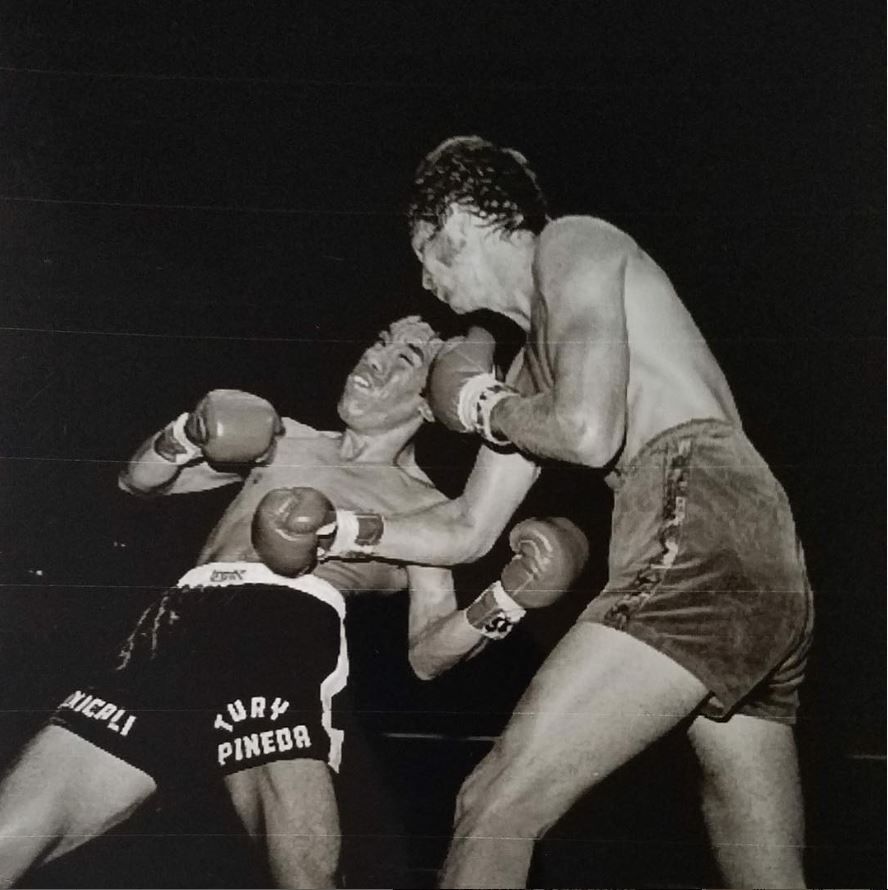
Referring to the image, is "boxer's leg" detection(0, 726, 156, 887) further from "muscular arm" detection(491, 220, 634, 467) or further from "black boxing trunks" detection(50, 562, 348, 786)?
"muscular arm" detection(491, 220, 634, 467)

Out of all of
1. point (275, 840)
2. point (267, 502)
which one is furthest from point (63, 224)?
point (275, 840)

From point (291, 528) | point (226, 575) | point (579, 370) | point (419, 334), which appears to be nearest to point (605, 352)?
point (579, 370)

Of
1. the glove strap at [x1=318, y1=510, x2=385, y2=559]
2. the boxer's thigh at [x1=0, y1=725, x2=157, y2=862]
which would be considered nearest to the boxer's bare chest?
the glove strap at [x1=318, y1=510, x2=385, y2=559]

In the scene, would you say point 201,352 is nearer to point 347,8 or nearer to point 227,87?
point 227,87

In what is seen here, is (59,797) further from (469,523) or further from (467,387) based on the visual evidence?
(467,387)

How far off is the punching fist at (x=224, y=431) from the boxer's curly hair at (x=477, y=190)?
13.6 inches

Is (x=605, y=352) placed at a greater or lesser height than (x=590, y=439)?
greater

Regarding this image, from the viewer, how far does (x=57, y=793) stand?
1454 millimetres

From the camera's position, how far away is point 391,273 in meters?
1.57

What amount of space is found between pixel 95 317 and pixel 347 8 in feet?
1.91

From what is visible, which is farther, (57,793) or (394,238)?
(394,238)

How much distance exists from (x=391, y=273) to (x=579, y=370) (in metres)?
0.31

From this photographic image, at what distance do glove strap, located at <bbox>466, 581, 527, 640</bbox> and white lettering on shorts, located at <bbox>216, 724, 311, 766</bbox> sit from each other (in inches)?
11.1

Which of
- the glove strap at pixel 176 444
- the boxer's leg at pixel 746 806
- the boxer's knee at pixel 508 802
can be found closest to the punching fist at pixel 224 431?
the glove strap at pixel 176 444
